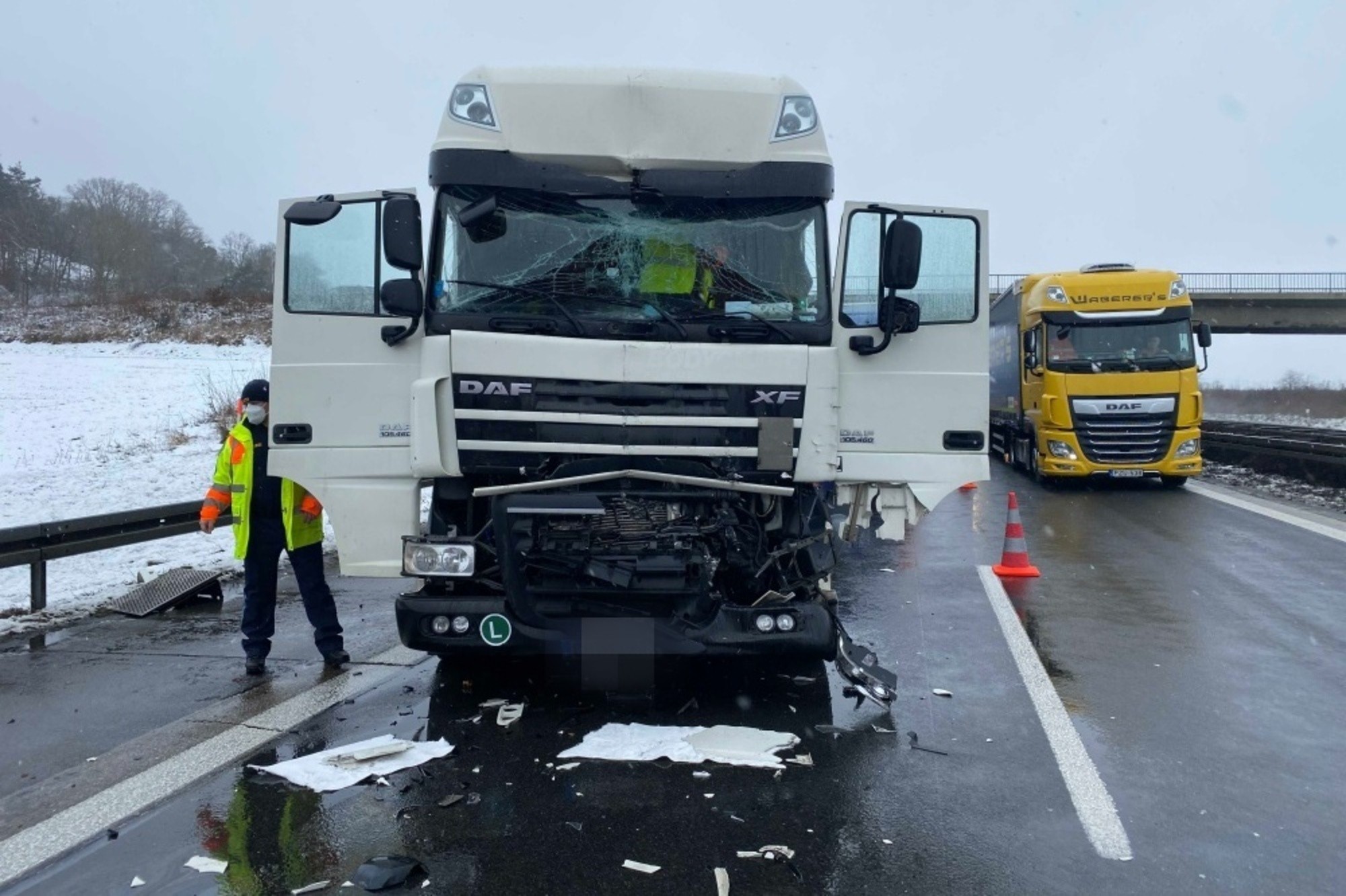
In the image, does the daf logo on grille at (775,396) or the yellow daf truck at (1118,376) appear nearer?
the daf logo on grille at (775,396)

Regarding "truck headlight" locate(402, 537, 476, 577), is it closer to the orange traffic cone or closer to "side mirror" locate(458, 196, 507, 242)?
"side mirror" locate(458, 196, 507, 242)

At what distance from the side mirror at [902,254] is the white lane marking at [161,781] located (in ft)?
12.4

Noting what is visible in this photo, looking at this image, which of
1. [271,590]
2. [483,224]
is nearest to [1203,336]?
[483,224]

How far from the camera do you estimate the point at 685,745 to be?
199 inches

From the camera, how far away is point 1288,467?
2016 cm

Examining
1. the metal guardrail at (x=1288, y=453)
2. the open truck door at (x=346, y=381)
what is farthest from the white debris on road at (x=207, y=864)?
the metal guardrail at (x=1288, y=453)

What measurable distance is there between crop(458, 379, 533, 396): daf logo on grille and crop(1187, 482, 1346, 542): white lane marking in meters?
10.5

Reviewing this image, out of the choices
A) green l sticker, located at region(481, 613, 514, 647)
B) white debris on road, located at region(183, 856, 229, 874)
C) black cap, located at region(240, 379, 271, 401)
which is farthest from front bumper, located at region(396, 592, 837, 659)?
black cap, located at region(240, 379, 271, 401)

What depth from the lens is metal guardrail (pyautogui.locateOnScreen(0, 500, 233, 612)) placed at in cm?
786

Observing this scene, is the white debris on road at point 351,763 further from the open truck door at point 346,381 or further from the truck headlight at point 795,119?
the truck headlight at point 795,119

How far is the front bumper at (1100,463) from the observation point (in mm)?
16828

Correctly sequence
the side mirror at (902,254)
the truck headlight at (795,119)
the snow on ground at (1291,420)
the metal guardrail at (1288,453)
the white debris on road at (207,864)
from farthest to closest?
the snow on ground at (1291,420)
the metal guardrail at (1288,453)
the truck headlight at (795,119)
the side mirror at (902,254)
the white debris on road at (207,864)

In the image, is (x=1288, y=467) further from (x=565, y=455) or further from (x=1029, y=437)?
(x=565, y=455)

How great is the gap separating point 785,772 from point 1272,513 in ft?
40.9
